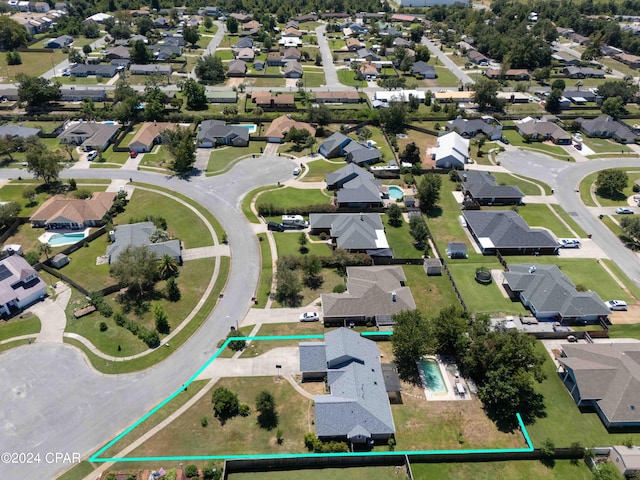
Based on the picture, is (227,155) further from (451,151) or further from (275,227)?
(451,151)

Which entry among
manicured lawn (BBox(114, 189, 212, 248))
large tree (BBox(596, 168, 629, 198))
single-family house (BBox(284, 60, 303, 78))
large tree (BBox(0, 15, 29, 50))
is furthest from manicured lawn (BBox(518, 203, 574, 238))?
large tree (BBox(0, 15, 29, 50))

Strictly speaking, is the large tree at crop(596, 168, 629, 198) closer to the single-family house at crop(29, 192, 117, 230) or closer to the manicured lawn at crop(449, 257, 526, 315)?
the manicured lawn at crop(449, 257, 526, 315)

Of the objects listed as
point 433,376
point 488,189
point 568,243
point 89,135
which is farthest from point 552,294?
point 89,135

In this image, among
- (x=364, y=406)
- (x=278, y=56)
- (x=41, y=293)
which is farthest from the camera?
(x=278, y=56)

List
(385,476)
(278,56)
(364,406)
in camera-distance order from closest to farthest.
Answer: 1. (385,476)
2. (364,406)
3. (278,56)

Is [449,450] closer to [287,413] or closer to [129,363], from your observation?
[287,413]

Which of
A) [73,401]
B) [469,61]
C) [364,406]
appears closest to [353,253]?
[364,406]
